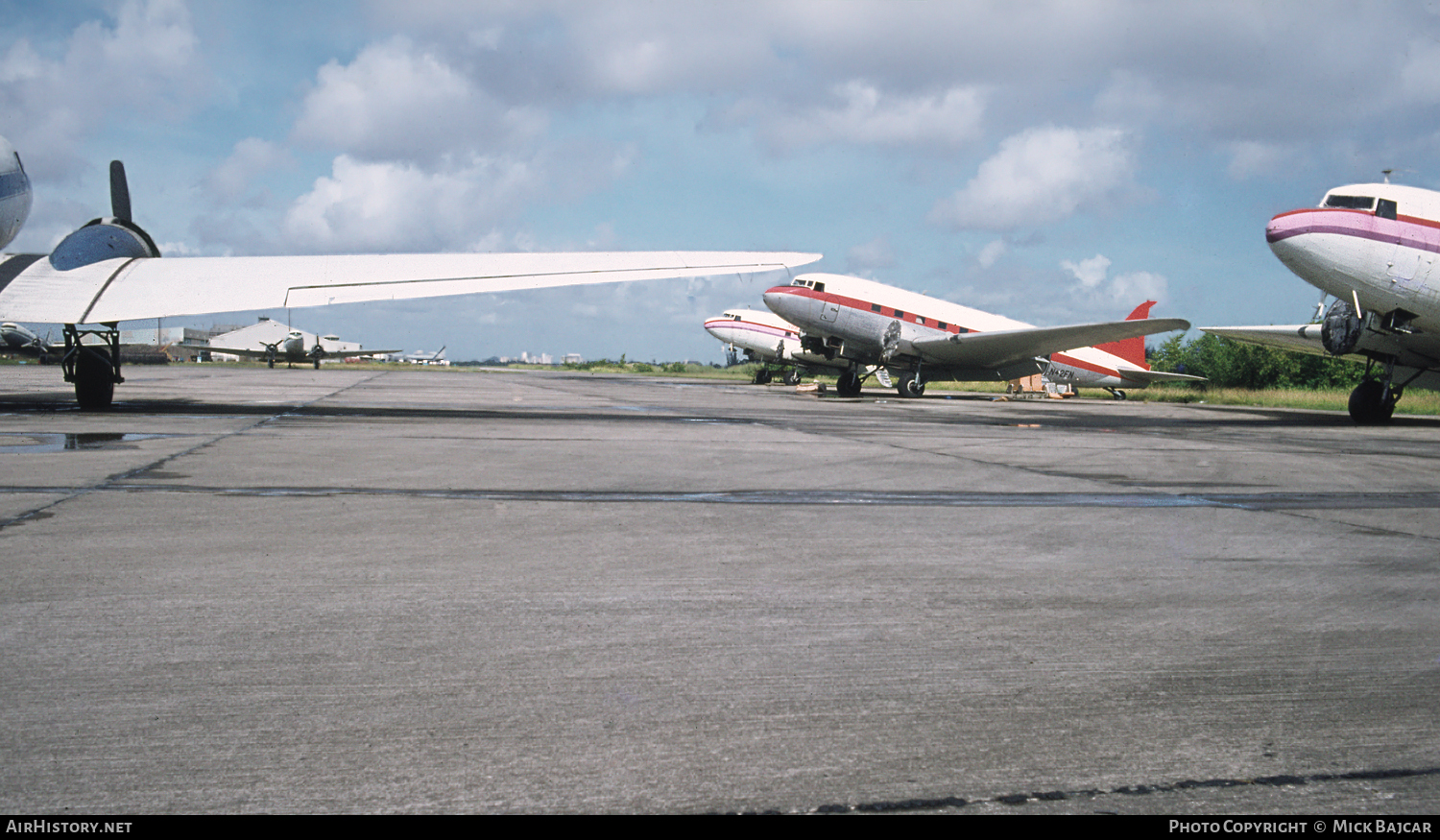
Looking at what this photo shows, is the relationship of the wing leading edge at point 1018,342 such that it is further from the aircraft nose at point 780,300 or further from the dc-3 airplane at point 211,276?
the dc-3 airplane at point 211,276

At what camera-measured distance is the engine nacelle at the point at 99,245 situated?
1477 centimetres

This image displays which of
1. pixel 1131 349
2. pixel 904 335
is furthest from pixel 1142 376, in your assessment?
pixel 904 335

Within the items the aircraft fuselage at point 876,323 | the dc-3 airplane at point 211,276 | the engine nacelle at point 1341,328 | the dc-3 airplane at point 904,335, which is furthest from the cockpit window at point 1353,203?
the aircraft fuselage at point 876,323

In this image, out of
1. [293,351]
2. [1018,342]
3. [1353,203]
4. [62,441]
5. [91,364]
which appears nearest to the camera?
[62,441]

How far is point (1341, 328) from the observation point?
1816cm

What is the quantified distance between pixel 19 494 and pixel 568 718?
6205 mm

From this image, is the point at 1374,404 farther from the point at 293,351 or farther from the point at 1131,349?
the point at 293,351

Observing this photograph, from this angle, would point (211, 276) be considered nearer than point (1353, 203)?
Yes

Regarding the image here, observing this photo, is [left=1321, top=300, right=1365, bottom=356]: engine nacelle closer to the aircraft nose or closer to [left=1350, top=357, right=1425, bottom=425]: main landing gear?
[left=1350, top=357, right=1425, bottom=425]: main landing gear

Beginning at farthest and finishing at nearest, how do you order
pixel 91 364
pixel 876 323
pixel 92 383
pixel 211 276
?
pixel 876 323, pixel 92 383, pixel 91 364, pixel 211 276

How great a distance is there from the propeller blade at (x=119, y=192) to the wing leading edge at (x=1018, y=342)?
22945 millimetres

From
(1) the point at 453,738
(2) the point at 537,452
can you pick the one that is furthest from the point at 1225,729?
(2) the point at 537,452

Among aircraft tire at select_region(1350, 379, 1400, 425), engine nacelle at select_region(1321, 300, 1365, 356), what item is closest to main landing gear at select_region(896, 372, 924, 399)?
aircraft tire at select_region(1350, 379, 1400, 425)

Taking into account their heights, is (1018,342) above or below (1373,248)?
below
